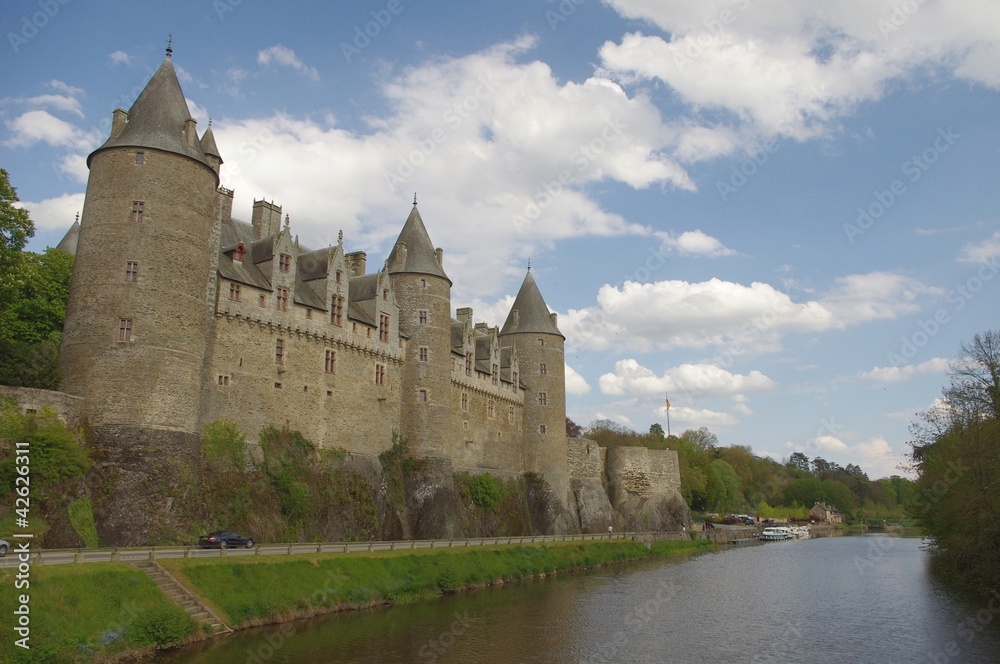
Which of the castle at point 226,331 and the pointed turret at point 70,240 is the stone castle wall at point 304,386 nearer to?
the castle at point 226,331

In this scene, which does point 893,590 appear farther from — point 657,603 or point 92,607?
point 92,607

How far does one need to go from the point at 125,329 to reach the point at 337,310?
1184 cm

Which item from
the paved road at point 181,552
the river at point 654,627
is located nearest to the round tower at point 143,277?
the paved road at point 181,552

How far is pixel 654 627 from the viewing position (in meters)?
25.3

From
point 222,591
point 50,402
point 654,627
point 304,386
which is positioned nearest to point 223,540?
point 222,591

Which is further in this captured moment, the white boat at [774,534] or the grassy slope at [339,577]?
the white boat at [774,534]

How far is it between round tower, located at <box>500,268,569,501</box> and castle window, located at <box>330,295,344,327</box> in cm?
2059

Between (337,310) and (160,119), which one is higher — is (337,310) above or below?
below

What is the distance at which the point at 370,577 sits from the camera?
91.3ft

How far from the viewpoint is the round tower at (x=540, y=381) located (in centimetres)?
5409

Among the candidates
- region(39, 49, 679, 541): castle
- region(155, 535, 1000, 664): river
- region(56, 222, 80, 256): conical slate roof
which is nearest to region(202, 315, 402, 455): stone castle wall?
region(39, 49, 679, 541): castle

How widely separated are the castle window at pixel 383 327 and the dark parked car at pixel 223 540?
627 inches

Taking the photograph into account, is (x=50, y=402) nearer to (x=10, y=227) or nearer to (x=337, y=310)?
→ (x=10, y=227)

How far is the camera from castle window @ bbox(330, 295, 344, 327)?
37.9 m
